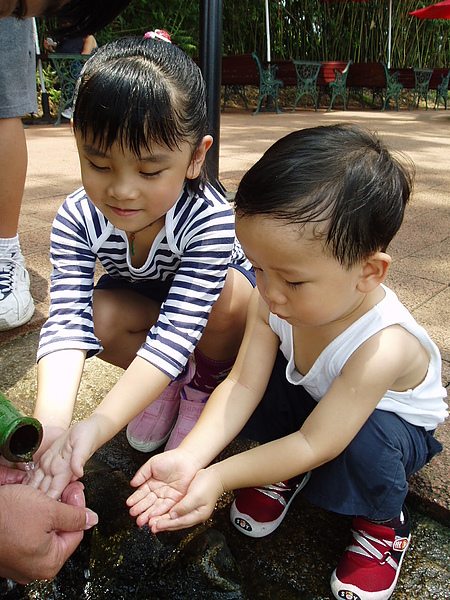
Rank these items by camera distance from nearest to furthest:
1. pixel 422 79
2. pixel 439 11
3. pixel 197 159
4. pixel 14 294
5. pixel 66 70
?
pixel 197 159 → pixel 14 294 → pixel 66 70 → pixel 439 11 → pixel 422 79

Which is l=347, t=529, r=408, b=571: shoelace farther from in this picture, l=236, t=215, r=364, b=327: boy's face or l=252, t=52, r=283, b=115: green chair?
l=252, t=52, r=283, b=115: green chair

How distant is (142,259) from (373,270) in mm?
726

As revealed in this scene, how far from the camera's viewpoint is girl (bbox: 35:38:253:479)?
4.18 ft

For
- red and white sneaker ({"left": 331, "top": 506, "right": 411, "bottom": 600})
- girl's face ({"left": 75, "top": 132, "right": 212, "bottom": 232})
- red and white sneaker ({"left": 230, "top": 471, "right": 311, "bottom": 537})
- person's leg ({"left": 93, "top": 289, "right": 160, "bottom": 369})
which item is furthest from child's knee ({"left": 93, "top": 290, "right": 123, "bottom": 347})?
red and white sneaker ({"left": 331, "top": 506, "right": 411, "bottom": 600})

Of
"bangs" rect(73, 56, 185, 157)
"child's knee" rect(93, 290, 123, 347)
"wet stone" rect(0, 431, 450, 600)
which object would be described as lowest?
"wet stone" rect(0, 431, 450, 600)

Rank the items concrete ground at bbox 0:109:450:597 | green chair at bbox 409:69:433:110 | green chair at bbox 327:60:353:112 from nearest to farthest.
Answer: concrete ground at bbox 0:109:450:597
green chair at bbox 327:60:353:112
green chair at bbox 409:69:433:110

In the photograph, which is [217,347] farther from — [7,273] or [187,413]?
[7,273]

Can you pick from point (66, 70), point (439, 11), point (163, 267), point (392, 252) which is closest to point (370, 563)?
point (163, 267)

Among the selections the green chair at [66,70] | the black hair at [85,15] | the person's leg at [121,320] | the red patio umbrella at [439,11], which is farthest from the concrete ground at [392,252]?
the red patio umbrella at [439,11]

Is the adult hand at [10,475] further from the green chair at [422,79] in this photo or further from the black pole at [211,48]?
the green chair at [422,79]

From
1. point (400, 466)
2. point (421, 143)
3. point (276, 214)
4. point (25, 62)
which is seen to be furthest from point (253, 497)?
point (421, 143)

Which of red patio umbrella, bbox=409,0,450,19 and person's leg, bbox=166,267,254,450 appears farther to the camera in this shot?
red patio umbrella, bbox=409,0,450,19

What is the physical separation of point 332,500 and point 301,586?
194mm

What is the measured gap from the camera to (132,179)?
4.25 ft
